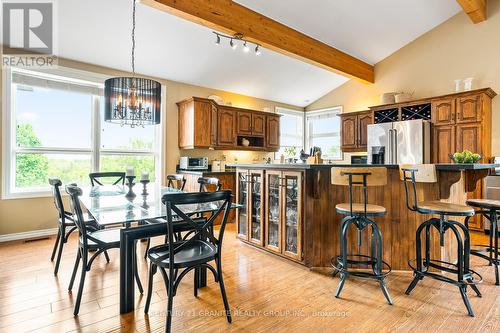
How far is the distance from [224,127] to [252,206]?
2360mm

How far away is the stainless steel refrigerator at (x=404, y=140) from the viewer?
4723 mm

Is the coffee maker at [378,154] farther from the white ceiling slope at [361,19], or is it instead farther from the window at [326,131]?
the white ceiling slope at [361,19]

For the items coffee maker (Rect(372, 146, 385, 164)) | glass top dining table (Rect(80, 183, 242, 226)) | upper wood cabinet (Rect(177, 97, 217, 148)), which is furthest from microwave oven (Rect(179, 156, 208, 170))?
coffee maker (Rect(372, 146, 385, 164))

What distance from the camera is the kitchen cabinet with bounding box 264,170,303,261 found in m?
2.93

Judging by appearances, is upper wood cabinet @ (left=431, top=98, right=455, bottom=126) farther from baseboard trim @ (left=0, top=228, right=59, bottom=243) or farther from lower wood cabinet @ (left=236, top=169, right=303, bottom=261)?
baseboard trim @ (left=0, top=228, right=59, bottom=243)

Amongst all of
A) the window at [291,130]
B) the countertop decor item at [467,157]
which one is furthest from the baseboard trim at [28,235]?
the countertop decor item at [467,157]

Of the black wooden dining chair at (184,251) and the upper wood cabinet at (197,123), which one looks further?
the upper wood cabinet at (197,123)

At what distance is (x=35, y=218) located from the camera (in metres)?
3.95

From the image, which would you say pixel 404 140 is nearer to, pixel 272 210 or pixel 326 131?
pixel 326 131

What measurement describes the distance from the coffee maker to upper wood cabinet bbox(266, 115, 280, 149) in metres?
2.12

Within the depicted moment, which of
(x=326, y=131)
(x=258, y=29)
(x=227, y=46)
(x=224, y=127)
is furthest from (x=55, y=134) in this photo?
(x=326, y=131)

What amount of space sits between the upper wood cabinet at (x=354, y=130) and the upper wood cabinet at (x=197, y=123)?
3024 millimetres

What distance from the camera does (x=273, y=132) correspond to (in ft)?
20.9

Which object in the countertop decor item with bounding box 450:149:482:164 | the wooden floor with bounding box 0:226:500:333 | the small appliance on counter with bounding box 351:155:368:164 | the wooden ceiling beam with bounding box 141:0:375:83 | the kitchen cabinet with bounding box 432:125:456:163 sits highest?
the wooden ceiling beam with bounding box 141:0:375:83
